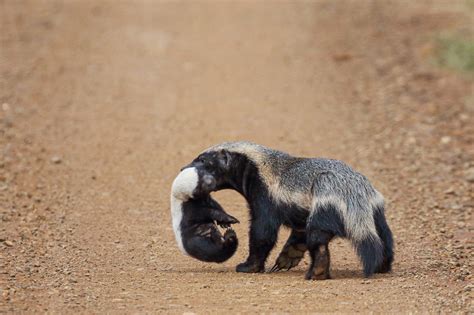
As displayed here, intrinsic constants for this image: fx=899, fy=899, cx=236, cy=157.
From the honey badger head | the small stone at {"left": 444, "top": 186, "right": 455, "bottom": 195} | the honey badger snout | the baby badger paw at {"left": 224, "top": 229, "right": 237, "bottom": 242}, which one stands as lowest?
the baby badger paw at {"left": 224, "top": 229, "right": 237, "bottom": 242}

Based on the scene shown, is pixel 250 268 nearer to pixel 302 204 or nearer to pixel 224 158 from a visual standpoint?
pixel 302 204

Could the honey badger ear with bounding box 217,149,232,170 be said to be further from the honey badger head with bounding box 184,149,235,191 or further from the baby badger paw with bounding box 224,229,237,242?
the baby badger paw with bounding box 224,229,237,242

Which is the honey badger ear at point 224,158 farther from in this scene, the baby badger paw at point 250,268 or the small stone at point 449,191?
the small stone at point 449,191

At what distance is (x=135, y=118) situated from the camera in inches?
504

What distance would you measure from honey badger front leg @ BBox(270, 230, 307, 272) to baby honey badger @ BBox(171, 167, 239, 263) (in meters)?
0.41

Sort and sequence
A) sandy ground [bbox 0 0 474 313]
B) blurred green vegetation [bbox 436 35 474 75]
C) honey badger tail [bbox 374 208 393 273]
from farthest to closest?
blurred green vegetation [bbox 436 35 474 75] → honey badger tail [bbox 374 208 393 273] → sandy ground [bbox 0 0 474 313]

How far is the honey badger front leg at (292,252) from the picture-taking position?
7594mm

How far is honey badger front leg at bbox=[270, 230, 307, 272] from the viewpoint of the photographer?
299 inches

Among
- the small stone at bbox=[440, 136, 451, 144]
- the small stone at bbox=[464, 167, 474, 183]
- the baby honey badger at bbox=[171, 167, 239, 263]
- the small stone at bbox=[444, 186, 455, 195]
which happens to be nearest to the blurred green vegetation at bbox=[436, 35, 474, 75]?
the small stone at bbox=[440, 136, 451, 144]

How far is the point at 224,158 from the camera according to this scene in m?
7.63

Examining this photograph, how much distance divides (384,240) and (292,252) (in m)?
0.80

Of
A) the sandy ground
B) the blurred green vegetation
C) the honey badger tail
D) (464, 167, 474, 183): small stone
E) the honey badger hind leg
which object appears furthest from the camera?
the blurred green vegetation

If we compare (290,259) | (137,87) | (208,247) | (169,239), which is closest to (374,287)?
(290,259)

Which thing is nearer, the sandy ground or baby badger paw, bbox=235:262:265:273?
the sandy ground
